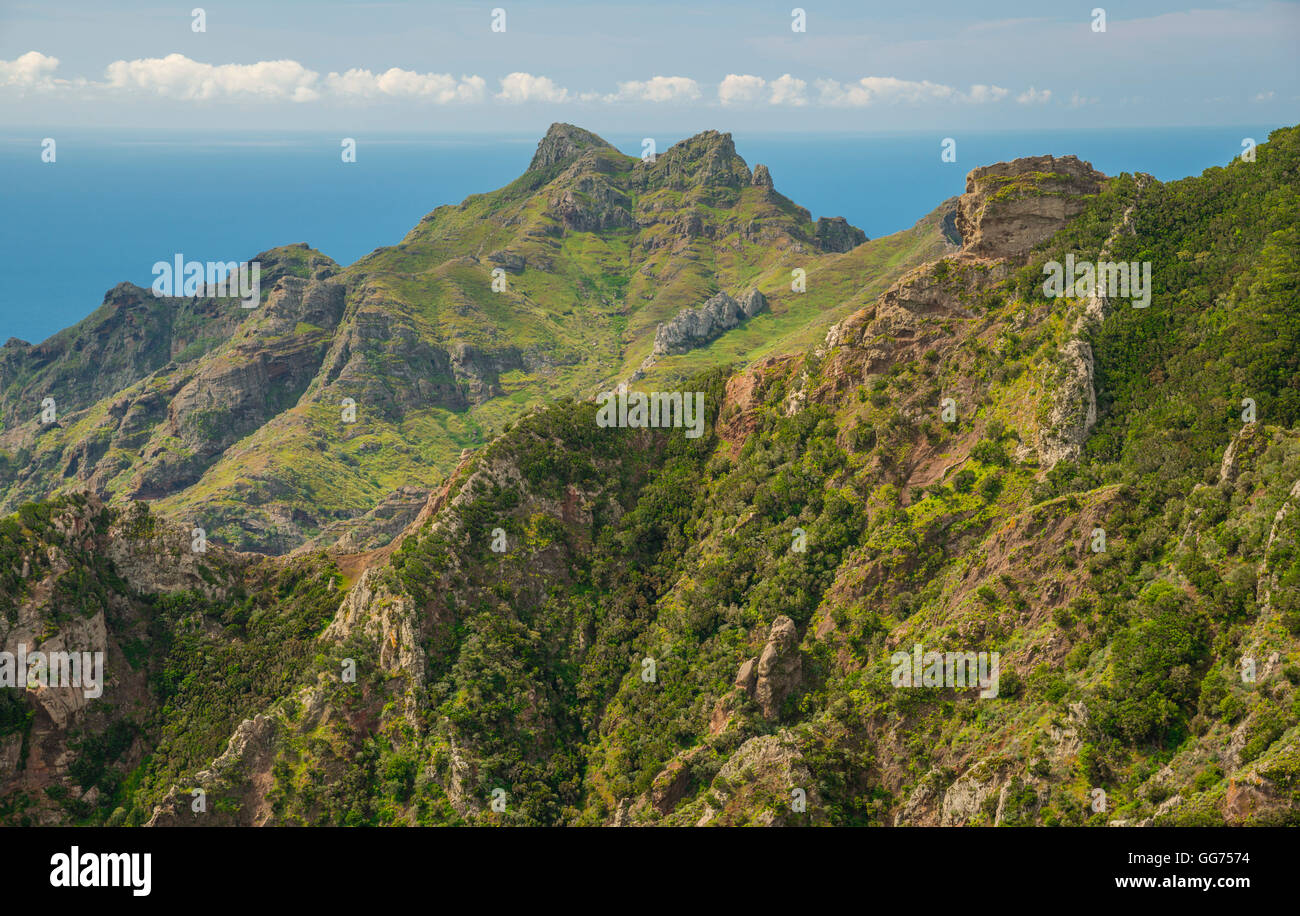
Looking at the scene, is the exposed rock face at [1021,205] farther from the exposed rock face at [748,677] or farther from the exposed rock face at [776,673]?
the exposed rock face at [748,677]

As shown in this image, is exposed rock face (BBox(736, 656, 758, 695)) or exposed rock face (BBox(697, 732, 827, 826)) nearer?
exposed rock face (BBox(697, 732, 827, 826))

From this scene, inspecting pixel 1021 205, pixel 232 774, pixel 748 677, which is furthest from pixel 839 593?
pixel 232 774

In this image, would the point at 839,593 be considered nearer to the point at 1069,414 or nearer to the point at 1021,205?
the point at 1069,414

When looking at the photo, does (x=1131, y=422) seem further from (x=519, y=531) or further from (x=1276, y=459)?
(x=519, y=531)

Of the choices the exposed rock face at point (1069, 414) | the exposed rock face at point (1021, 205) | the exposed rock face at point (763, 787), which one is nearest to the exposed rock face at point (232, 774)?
the exposed rock face at point (763, 787)

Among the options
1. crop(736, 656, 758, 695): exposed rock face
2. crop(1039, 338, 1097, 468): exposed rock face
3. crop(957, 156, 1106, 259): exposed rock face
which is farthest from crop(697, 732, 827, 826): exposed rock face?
crop(957, 156, 1106, 259): exposed rock face

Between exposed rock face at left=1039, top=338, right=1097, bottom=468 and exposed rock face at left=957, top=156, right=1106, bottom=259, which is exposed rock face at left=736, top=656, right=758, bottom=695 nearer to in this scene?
exposed rock face at left=1039, top=338, right=1097, bottom=468

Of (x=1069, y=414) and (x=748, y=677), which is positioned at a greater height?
(x=1069, y=414)
